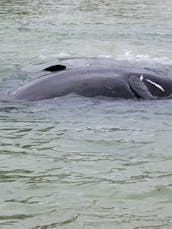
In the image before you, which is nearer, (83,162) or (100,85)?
(83,162)

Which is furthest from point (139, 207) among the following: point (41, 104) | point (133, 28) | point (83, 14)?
point (83, 14)

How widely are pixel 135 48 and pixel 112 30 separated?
3.67m

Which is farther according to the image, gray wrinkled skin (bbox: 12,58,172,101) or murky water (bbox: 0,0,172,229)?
gray wrinkled skin (bbox: 12,58,172,101)

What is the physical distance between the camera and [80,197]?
16.5ft

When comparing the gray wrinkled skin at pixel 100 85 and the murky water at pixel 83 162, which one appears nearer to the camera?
the murky water at pixel 83 162

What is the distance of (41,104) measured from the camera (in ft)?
27.2

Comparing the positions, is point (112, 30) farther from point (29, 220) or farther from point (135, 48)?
point (29, 220)

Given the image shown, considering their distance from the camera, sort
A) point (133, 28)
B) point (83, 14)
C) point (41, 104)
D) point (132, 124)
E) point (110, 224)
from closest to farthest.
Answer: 1. point (110, 224)
2. point (132, 124)
3. point (41, 104)
4. point (133, 28)
5. point (83, 14)

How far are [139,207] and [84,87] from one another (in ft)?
13.2

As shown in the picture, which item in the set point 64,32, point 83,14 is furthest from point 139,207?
point 83,14

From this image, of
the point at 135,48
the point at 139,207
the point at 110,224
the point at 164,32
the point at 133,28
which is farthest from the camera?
the point at 133,28

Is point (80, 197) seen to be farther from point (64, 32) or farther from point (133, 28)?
point (133, 28)

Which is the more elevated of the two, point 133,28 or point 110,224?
point 110,224

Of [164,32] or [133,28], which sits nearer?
[164,32]
